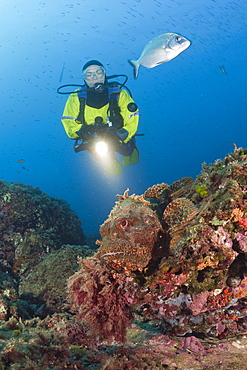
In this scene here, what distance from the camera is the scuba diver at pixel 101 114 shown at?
779 centimetres

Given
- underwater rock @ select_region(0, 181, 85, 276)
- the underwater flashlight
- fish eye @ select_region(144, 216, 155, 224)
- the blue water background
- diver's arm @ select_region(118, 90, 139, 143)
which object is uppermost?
the blue water background

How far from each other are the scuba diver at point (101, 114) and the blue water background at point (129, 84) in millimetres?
24909

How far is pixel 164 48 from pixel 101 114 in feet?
9.91

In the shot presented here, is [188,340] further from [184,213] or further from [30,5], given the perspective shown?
[30,5]

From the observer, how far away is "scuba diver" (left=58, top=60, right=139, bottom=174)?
25.5 ft

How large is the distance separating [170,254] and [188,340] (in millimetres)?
1069

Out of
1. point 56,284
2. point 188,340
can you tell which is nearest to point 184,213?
point 188,340

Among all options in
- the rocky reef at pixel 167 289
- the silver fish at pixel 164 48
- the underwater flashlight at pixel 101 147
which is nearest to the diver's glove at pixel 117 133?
the underwater flashlight at pixel 101 147

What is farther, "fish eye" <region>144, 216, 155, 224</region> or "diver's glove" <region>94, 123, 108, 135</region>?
"diver's glove" <region>94, 123, 108, 135</region>

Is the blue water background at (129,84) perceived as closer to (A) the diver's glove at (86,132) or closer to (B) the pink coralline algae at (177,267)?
(A) the diver's glove at (86,132)

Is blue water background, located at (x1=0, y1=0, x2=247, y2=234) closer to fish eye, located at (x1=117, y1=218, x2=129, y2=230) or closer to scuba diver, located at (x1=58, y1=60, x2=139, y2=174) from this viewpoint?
scuba diver, located at (x1=58, y1=60, x2=139, y2=174)

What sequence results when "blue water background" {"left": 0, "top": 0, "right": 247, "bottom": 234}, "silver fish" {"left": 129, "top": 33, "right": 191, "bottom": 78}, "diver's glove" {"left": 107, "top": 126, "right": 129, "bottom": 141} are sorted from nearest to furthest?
1. "silver fish" {"left": 129, "top": 33, "right": 191, "bottom": 78}
2. "diver's glove" {"left": 107, "top": 126, "right": 129, "bottom": 141}
3. "blue water background" {"left": 0, "top": 0, "right": 247, "bottom": 234}

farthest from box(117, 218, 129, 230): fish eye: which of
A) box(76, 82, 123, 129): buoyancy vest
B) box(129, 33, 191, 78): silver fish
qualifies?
box(129, 33, 191, 78): silver fish

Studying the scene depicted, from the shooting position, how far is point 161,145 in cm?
10819
